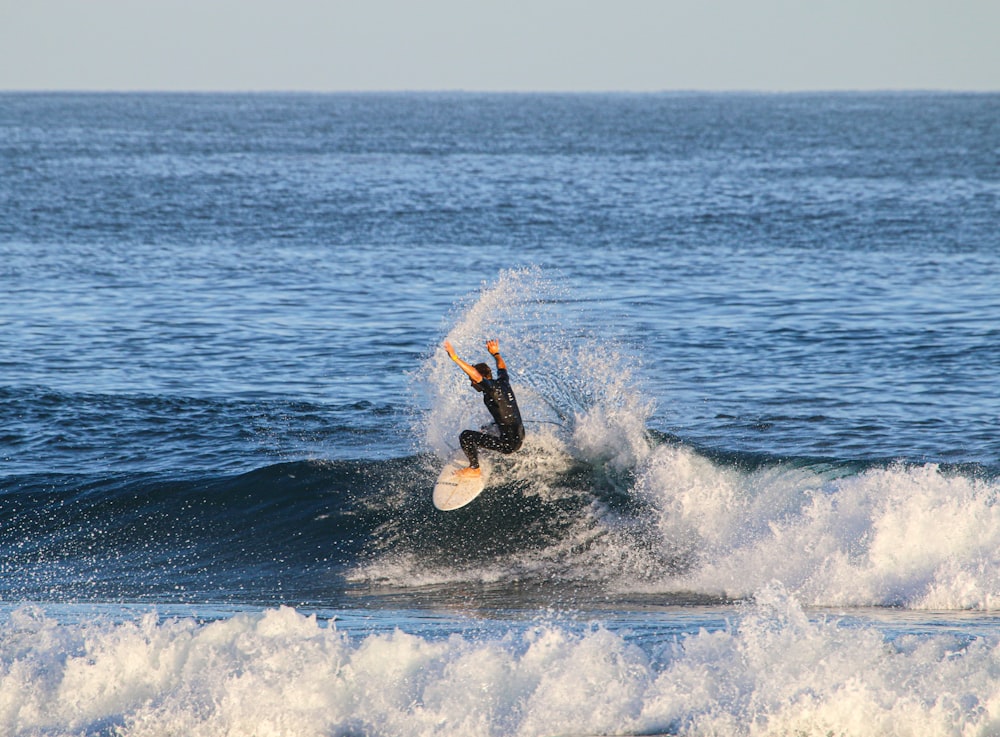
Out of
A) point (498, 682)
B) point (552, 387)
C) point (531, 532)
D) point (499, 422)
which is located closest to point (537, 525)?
point (531, 532)

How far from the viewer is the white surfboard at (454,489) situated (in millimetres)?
15930

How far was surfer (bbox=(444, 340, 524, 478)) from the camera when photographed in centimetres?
1452

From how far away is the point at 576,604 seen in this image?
13.4m

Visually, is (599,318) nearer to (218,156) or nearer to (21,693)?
(21,693)

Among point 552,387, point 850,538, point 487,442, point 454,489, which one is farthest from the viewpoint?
point 552,387

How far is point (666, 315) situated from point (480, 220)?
63.6 feet

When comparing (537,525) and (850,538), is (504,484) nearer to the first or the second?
(537,525)

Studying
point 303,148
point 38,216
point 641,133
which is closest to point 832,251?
point 38,216

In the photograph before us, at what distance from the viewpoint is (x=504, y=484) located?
1739 centimetres

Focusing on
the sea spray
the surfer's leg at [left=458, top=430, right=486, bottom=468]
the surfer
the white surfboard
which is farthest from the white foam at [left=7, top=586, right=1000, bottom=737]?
the sea spray

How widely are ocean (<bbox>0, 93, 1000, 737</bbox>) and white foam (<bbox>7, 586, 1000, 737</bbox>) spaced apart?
31mm

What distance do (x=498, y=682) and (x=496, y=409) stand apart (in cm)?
486

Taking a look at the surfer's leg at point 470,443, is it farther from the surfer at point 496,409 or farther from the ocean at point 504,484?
the ocean at point 504,484

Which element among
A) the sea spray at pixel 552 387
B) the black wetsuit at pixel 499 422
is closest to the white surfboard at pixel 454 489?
the black wetsuit at pixel 499 422
